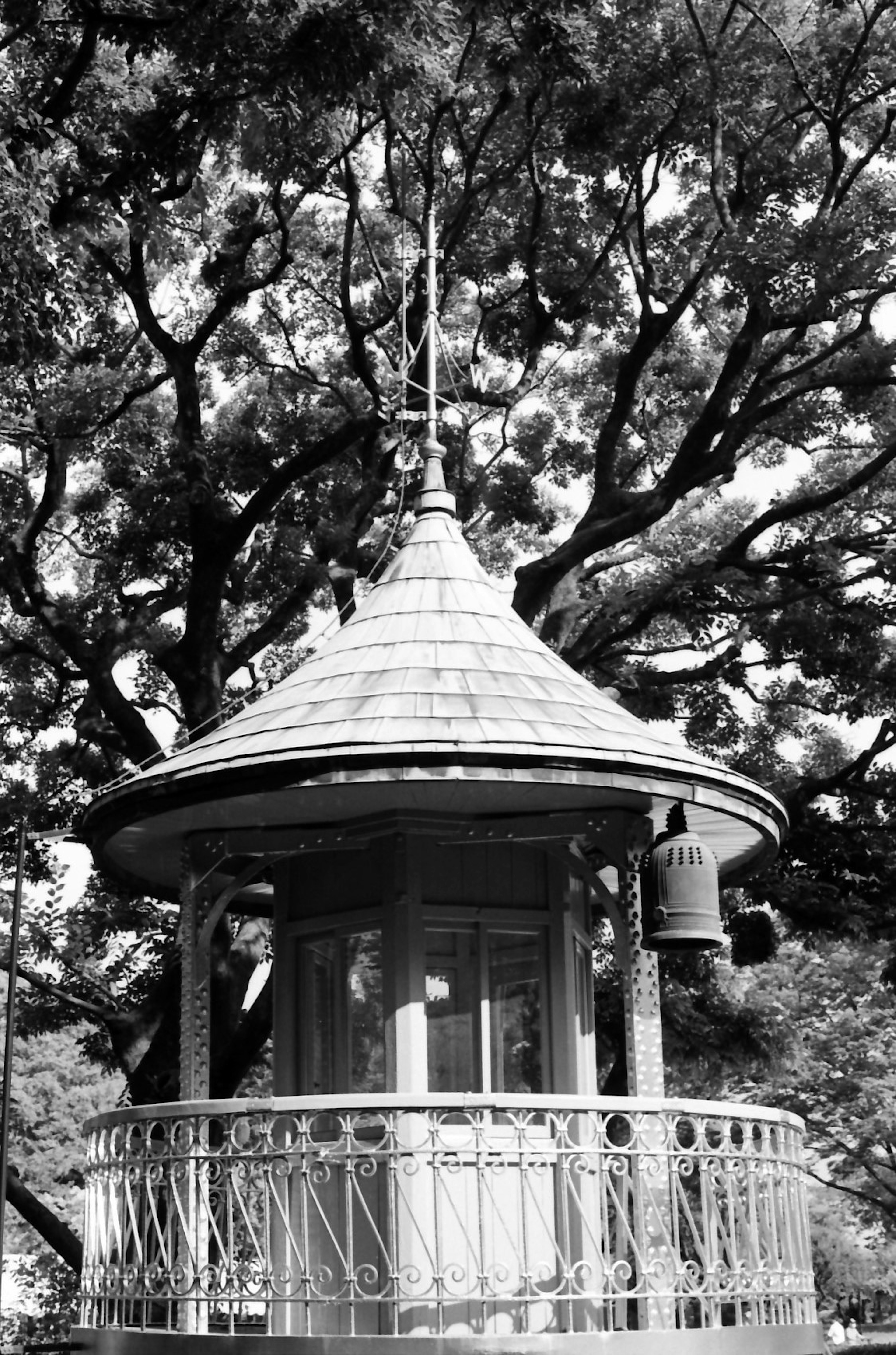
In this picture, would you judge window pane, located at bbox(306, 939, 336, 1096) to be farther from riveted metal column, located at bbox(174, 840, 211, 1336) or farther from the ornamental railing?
riveted metal column, located at bbox(174, 840, 211, 1336)

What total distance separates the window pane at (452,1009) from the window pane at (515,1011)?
134 millimetres

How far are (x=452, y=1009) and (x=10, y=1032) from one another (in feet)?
29.2

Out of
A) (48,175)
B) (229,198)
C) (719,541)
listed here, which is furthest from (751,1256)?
(229,198)

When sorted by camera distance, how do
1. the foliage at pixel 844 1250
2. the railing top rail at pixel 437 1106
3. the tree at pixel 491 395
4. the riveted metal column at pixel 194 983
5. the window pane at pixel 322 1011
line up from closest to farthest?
the railing top rail at pixel 437 1106
the riveted metal column at pixel 194 983
the window pane at pixel 322 1011
the tree at pixel 491 395
the foliage at pixel 844 1250

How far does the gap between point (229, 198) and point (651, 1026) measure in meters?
14.5

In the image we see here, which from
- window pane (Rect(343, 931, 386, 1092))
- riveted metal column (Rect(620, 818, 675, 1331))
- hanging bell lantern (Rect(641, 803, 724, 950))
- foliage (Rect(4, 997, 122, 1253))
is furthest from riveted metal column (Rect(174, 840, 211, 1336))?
foliage (Rect(4, 997, 122, 1253))

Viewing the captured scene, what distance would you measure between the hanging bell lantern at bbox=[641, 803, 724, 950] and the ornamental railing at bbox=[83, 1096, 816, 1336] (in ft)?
3.50

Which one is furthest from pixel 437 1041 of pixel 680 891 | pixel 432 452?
pixel 432 452

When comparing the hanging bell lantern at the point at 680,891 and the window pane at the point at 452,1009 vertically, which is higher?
the hanging bell lantern at the point at 680,891

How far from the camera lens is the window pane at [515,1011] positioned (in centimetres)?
1157

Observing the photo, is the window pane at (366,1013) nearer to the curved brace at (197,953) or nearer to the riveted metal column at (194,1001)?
the curved brace at (197,953)

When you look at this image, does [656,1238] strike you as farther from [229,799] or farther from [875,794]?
[875,794]

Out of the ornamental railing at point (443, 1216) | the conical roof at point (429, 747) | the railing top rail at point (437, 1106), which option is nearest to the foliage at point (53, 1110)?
the conical roof at point (429, 747)

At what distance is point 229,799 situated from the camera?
433 inches
